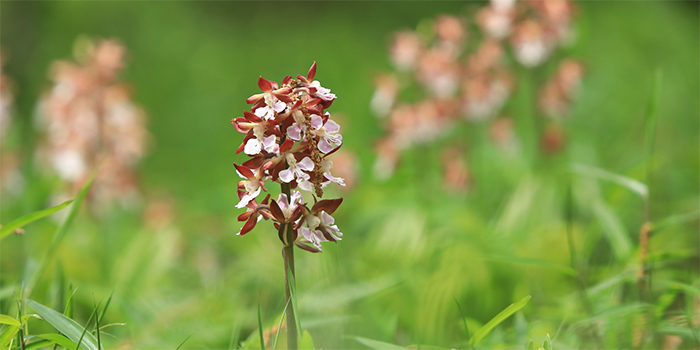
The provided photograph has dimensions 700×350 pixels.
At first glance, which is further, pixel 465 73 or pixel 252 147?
pixel 465 73

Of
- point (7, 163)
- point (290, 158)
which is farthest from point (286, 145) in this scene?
point (7, 163)

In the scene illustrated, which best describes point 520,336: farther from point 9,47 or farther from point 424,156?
point 9,47

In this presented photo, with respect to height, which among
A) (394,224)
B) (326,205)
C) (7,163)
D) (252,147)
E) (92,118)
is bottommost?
(394,224)

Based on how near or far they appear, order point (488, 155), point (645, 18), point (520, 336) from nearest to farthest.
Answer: point (520, 336) → point (488, 155) → point (645, 18)

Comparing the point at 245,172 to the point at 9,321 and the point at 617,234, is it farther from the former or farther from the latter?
the point at 617,234

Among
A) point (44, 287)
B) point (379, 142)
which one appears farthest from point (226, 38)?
point (44, 287)
